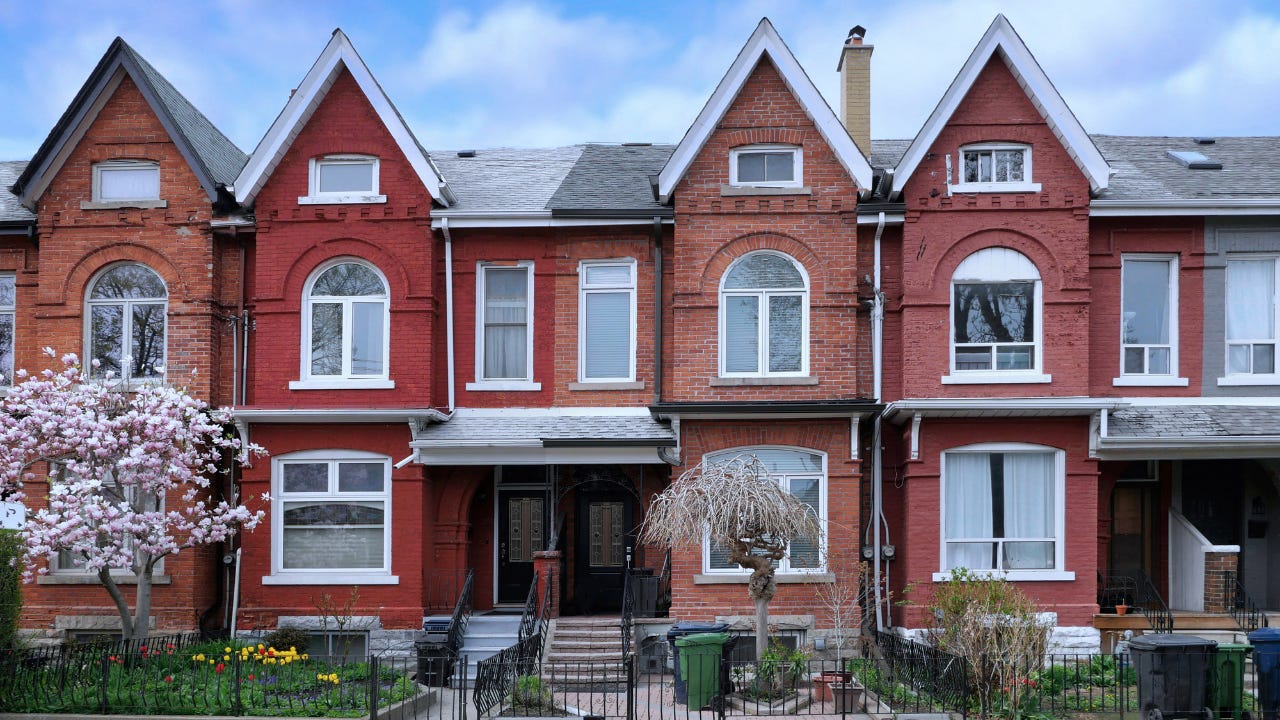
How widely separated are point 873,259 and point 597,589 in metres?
7.22

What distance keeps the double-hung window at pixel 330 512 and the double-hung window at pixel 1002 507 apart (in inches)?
348

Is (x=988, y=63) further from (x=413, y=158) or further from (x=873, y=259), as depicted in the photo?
(x=413, y=158)

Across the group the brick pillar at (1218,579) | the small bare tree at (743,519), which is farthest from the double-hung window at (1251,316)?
the small bare tree at (743,519)

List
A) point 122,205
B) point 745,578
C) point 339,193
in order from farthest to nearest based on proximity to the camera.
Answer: point 122,205, point 339,193, point 745,578

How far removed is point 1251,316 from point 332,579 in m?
15.3

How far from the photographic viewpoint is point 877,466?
1962 centimetres

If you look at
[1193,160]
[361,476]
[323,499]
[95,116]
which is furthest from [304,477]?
[1193,160]

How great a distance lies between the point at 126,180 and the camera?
20.3 meters

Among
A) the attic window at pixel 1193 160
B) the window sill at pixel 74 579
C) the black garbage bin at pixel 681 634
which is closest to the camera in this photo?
the black garbage bin at pixel 681 634

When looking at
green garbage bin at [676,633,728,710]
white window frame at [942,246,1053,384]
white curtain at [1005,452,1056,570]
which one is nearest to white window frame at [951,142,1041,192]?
white window frame at [942,246,1053,384]

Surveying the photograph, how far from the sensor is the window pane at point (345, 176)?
20.0 meters

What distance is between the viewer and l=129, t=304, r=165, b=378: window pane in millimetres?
20188

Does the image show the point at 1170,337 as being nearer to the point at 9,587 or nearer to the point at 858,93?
the point at 858,93

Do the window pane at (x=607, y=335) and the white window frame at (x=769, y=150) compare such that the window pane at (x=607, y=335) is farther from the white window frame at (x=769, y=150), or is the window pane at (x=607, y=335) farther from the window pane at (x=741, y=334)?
the white window frame at (x=769, y=150)
